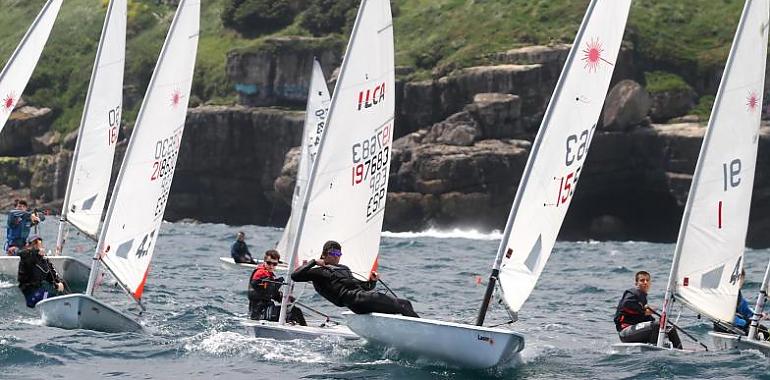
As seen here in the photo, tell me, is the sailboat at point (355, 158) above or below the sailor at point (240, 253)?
above

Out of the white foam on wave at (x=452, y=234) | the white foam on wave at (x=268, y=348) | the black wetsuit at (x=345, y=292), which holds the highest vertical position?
the black wetsuit at (x=345, y=292)

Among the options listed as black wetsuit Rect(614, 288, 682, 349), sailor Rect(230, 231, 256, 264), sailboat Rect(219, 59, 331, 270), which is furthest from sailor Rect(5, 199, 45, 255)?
black wetsuit Rect(614, 288, 682, 349)

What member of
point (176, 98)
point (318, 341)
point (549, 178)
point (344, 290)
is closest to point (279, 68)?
point (176, 98)

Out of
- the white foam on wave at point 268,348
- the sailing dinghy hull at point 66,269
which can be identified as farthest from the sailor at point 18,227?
the white foam on wave at point 268,348

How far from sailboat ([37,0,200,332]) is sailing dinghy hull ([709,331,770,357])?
8.42 metres

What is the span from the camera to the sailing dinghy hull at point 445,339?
15.2 m

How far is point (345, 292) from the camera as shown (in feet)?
53.9

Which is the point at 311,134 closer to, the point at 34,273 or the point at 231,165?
Result: the point at 34,273

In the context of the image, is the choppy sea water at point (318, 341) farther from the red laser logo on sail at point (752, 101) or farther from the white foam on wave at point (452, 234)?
the white foam on wave at point (452, 234)

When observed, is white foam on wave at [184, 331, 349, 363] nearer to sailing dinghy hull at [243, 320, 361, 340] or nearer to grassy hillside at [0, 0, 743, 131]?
sailing dinghy hull at [243, 320, 361, 340]

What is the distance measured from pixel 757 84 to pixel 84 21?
8663cm

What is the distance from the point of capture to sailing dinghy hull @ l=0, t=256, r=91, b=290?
2439 cm

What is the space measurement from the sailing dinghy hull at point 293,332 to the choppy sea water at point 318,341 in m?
0.15

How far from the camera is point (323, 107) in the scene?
1353 inches
